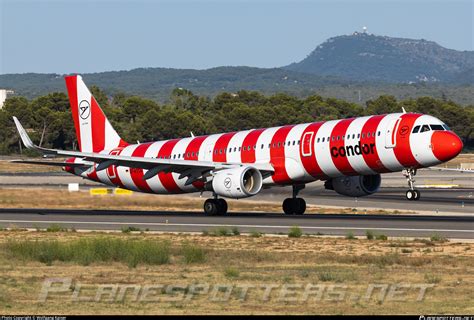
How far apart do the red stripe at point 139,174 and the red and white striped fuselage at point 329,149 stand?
697 millimetres

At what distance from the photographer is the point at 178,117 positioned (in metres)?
152

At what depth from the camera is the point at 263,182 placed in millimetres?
49125

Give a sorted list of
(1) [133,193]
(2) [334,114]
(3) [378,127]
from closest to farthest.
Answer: (3) [378,127]
(1) [133,193]
(2) [334,114]

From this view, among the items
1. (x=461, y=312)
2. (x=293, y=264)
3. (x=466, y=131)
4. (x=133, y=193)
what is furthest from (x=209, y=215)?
(x=466, y=131)

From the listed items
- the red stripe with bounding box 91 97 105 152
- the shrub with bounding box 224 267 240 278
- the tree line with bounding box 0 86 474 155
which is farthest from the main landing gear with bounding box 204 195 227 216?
the tree line with bounding box 0 86 474 155

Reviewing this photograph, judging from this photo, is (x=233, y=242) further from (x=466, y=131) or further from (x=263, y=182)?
(x=466, y=131)

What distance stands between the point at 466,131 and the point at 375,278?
136608mm

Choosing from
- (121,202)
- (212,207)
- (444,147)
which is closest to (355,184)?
(444,147)

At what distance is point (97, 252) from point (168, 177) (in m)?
21.7

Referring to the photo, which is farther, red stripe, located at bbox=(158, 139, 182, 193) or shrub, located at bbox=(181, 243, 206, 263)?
red stripe, located at bbox=(158, 139, 182, 193)

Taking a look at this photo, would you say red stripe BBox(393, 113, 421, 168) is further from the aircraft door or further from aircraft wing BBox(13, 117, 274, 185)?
aircraft wing BBox(13, 117, 274, 185)

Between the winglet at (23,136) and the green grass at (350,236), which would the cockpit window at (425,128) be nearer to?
the green grass at (350,236)

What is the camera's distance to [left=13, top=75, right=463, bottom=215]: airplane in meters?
45.8

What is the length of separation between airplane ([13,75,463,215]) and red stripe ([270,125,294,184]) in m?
0.04
